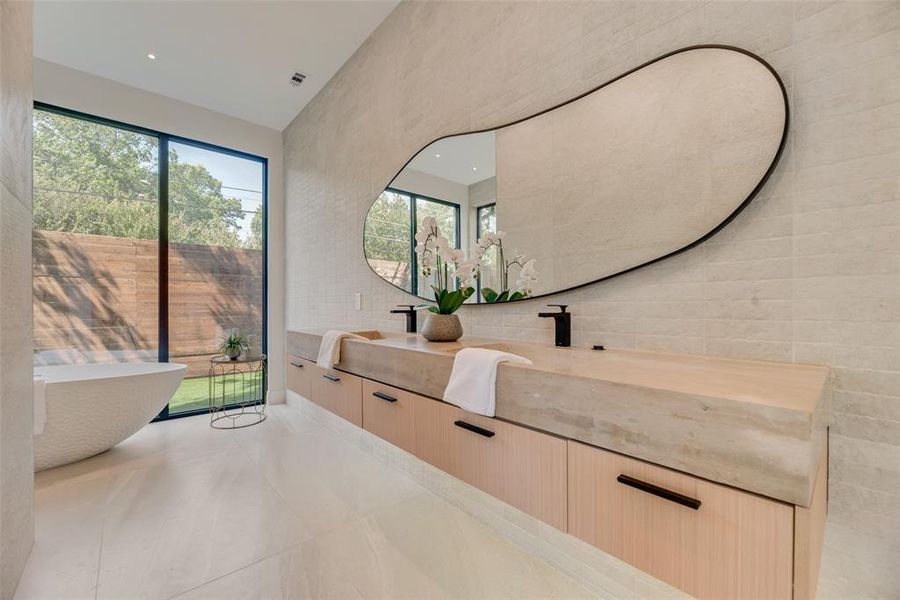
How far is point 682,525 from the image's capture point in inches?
29.6

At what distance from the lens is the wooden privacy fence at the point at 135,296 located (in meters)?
2.83

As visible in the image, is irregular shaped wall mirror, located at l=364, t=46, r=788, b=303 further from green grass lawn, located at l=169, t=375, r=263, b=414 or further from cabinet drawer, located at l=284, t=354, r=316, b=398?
green grass lawn, located at l=169, t=375, r=263, b=414

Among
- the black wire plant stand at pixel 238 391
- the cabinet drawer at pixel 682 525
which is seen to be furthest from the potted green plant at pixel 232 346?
the cabinet drawer at pixel 682 525

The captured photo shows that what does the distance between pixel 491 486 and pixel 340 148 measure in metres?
2.76

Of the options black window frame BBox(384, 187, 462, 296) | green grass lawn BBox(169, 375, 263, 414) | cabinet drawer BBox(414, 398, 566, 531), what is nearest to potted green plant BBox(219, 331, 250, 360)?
green grass lawn BBox(169, 375, 263, 414)

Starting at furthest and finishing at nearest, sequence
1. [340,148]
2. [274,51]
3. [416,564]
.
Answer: [340,148] → [274,51] → [416,564]

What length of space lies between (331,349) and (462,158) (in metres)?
1.14

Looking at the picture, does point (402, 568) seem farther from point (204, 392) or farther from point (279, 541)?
point (204, 392)

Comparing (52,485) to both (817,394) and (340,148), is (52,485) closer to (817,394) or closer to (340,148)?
(340,148)

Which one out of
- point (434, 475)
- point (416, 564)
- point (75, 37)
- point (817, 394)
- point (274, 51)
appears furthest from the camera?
point (274, 51)

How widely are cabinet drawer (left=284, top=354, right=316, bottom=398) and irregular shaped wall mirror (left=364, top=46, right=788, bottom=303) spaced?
84 cm

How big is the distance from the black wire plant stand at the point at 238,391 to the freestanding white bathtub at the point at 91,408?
0.69 meters

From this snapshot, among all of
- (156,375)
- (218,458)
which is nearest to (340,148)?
(156,375)

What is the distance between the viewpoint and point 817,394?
71 centimetres
